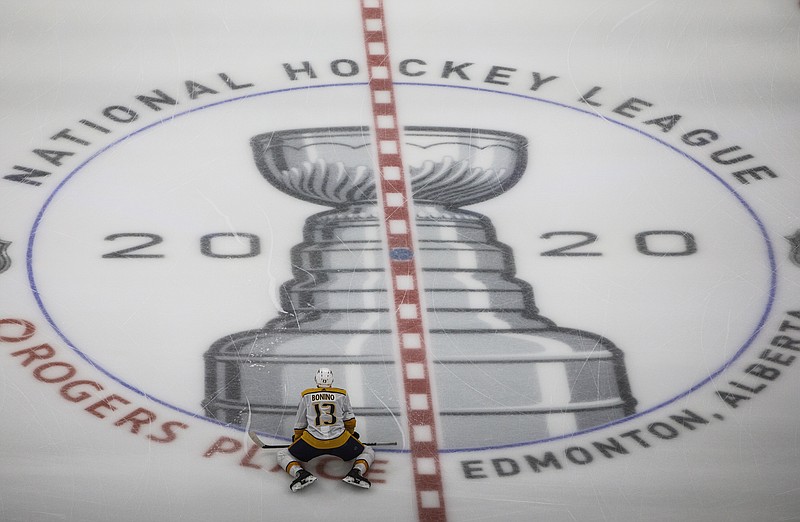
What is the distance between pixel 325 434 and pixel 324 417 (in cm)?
5

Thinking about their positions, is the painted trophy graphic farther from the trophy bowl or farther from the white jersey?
the white jersey

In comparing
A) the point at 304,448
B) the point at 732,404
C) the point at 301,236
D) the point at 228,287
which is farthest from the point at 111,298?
the point at 732,404

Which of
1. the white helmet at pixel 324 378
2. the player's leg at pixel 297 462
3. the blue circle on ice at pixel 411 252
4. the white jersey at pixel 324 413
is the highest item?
the blue circle on ice at pixel 411 252

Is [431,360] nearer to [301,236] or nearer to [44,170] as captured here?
[301,236]

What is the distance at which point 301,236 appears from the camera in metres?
3.66

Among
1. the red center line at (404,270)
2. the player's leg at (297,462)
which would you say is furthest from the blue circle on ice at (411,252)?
the player's leg at (297,462)

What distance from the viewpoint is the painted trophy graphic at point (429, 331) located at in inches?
123

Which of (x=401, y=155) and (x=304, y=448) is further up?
(x=401, y=155)

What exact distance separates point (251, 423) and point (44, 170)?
135 centimetres

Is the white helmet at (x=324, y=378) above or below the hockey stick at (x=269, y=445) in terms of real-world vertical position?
above

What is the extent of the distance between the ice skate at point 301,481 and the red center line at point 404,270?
286 millimetres

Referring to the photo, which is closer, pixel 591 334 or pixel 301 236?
pixel 591 334

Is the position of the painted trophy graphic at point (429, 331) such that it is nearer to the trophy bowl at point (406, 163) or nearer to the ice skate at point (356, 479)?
the trophy bowl at point (406, 163)

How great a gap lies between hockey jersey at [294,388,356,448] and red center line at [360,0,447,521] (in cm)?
22
